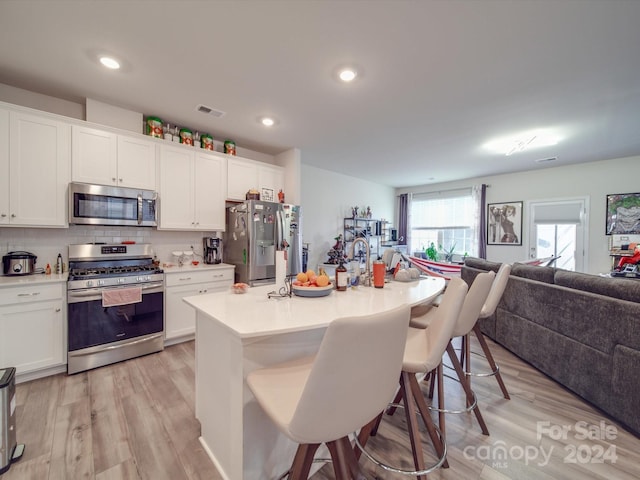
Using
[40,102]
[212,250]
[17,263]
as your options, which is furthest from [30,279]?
[40,102]

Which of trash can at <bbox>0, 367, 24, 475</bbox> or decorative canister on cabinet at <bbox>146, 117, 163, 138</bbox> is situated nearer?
trash can at <bbox>0, 367, 24, 475</bbox>

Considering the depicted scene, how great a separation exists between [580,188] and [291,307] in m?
6.25

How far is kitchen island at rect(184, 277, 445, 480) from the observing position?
1116 mm

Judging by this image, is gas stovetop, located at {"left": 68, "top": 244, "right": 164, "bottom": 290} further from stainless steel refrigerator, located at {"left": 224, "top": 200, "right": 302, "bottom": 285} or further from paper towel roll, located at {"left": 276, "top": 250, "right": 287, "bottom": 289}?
paper towel roll, located at {"left": 276, "top": 250, "right": 287, "bottom": 289}

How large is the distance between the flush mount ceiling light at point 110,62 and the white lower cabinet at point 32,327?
1.92 meters

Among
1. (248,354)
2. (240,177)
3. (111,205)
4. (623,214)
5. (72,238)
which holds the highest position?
(240,177)

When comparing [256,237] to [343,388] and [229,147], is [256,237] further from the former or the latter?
[343,388]

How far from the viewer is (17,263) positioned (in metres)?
2.33

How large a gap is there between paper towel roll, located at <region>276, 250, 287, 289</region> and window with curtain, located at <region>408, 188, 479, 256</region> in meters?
5.79

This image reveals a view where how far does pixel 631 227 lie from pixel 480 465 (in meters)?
5.43

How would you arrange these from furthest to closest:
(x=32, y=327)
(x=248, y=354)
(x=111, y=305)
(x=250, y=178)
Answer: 1. (x=250, y=178)
2. (x=111, y=305)
3. (x=32, y=327)
4. (x=248, y=354)

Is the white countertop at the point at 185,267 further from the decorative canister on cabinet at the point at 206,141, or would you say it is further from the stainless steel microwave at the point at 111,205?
the decorative canister on cabinet at the point at 206,141

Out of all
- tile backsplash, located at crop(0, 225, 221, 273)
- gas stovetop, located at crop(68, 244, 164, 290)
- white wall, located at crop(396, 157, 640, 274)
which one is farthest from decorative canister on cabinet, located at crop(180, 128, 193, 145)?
white wall, located at crop(396, 157, 640, 274)

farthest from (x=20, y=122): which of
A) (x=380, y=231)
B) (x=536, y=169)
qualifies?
(x=536, y=169)
